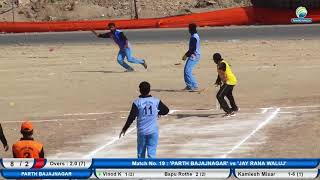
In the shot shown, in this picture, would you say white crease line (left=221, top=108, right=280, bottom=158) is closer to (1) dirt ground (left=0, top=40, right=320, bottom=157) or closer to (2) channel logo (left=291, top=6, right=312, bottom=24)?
(1) dirt ground (left=0, top=40, right=320, bottom=157)

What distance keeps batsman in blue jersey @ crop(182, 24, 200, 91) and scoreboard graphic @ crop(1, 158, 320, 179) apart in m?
12.7

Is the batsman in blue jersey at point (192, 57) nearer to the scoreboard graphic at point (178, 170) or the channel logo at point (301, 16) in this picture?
the scoreboard graphic at point (178, 170)

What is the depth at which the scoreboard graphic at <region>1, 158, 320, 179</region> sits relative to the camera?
1080cm

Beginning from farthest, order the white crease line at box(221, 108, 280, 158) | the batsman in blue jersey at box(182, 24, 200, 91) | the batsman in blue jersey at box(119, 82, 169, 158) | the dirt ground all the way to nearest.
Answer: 1. the batsman in blue jersey at box(182, 24, 200, 91)
2. the dirt ground
3. the white crease line at box(221, 108, 280, 158)
4. the batsman in blue jersey at box(119, 82, 169, 158)

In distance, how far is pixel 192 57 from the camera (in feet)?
79.8

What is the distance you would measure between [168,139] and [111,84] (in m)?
9.37

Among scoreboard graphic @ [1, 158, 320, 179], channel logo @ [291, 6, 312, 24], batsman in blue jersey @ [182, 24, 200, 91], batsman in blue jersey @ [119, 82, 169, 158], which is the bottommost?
scoreboard graphic @ [1, 158, 320, 179]

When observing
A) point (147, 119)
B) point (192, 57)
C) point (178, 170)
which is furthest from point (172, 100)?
point (178, 170)

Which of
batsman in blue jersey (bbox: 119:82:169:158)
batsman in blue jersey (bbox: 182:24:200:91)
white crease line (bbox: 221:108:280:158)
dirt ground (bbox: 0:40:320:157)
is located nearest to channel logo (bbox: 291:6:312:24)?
dirt ground (bbox: 0:40:320:157)

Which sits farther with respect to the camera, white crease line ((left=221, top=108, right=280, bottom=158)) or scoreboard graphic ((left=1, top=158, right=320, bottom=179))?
white crease line ((left=221, top=108, right=280, bottom=158))

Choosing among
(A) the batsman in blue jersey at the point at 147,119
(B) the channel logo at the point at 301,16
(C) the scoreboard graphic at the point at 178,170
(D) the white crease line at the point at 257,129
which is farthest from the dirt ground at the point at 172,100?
(B) the channel logo at the point at 301,16

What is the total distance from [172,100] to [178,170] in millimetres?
12802

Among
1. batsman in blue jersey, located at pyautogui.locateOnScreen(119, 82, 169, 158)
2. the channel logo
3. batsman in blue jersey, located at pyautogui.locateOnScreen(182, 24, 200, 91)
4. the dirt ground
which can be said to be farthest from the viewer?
the channel logo

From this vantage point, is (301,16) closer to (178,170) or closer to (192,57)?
(192,57)
